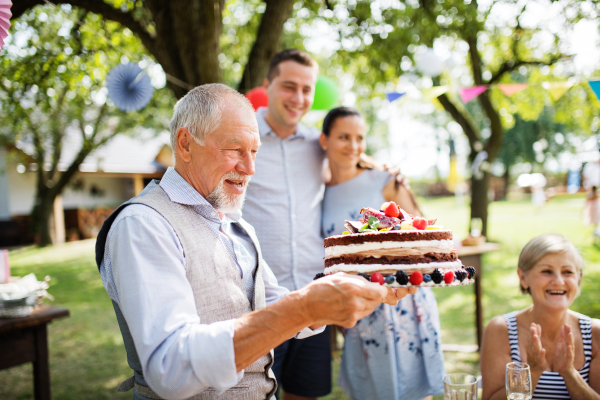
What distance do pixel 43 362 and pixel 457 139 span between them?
50860mm

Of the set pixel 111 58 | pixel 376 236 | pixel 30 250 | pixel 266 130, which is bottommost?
pixel 30 250

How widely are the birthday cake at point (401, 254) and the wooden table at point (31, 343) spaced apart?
8.95 feet

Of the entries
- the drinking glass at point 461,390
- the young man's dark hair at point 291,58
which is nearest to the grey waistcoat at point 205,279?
the drinking glass at point 461,390

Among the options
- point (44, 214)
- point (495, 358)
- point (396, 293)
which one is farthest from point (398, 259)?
point (44, 214)

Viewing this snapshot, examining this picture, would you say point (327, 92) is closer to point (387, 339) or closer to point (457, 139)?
point (387, 339)

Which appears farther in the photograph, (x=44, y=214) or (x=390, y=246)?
(x=44, y=214)

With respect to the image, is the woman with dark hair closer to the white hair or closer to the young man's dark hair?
the young man's dark hair

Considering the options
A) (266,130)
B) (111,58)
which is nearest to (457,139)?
(111,58)

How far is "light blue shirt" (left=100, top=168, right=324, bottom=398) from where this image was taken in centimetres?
133

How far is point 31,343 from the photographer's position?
3443 millimetres

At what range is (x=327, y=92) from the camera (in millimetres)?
5961

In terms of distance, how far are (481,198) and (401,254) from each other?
448 inches

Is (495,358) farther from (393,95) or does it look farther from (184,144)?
(393,95)

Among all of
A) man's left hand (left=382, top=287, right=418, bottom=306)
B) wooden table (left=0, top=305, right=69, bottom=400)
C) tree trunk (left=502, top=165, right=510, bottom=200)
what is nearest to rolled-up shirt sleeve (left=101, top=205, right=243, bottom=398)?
man's left hand (left=382, top=287, right=418, bottom=306)
